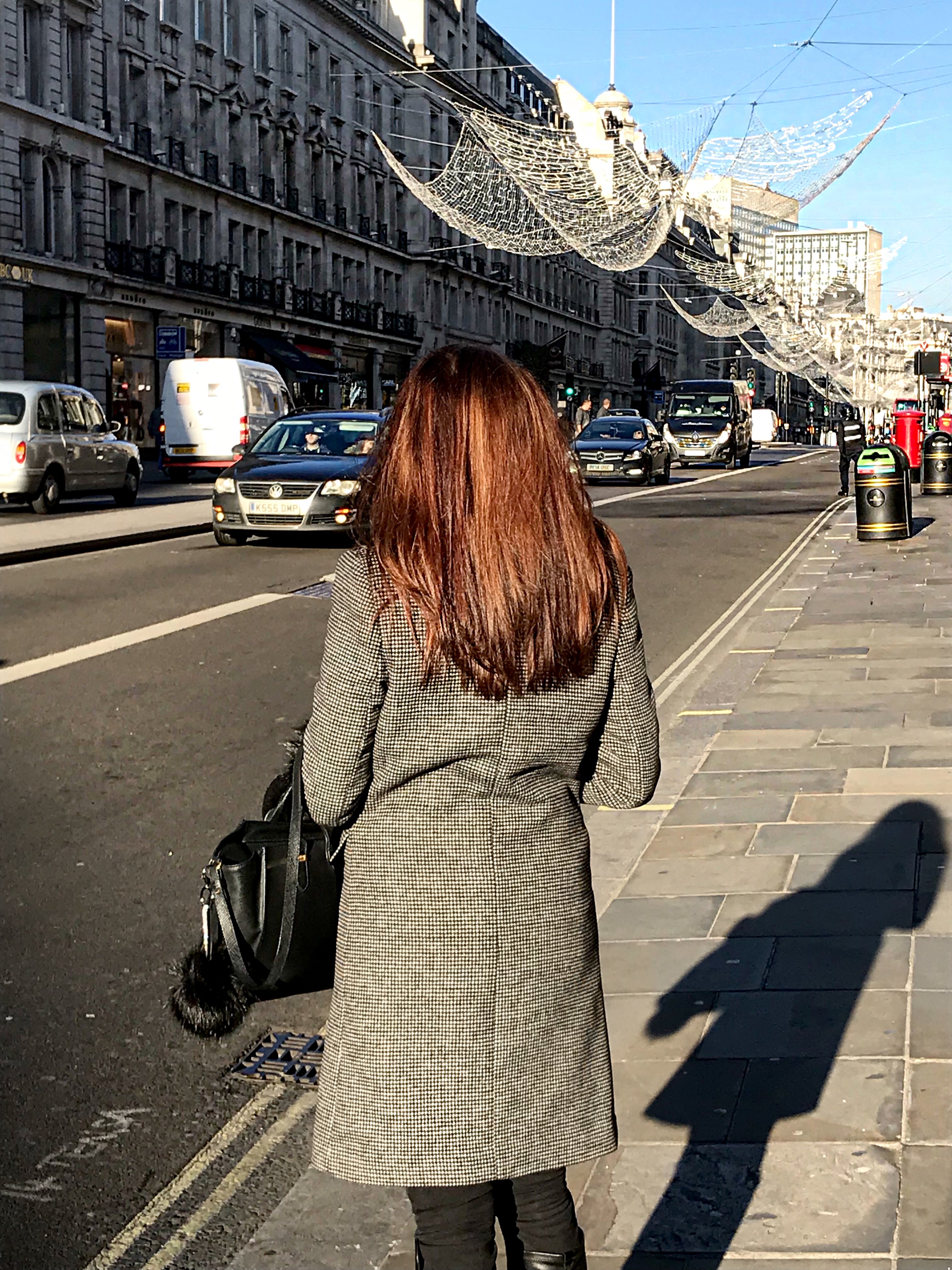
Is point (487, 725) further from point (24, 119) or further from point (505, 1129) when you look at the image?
point (24, 119)

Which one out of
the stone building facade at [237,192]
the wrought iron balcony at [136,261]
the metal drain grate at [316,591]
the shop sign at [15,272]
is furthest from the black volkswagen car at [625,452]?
the metal drain grate at [316,591]

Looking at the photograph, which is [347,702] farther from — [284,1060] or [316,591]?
[316,591]

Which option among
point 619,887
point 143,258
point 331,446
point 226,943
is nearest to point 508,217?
point 143,258

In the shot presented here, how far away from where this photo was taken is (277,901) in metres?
2.61

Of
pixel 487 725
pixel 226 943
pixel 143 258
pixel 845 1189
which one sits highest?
pixel 143 258

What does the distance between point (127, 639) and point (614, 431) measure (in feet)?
81.2

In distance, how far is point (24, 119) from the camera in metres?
41.0

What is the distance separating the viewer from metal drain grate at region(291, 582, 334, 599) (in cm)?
1389

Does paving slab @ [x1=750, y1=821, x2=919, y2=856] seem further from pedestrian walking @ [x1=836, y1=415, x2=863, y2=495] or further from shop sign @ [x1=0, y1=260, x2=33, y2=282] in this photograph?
shop sign @ [x1=0, y1=260, x2=33, y2=282]

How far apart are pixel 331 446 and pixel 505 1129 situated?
1787 cm

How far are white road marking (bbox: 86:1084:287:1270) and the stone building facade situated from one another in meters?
34.7

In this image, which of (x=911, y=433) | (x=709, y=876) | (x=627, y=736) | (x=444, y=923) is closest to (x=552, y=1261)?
(x=444, y=923)

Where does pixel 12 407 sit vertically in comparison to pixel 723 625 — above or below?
above

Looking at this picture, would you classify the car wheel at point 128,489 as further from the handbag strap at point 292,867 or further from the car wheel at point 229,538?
the handbag strap at point 292,867
